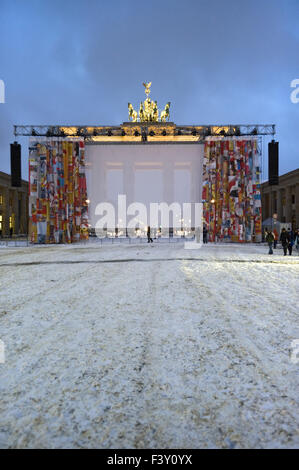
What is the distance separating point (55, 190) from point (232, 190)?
52.7ft

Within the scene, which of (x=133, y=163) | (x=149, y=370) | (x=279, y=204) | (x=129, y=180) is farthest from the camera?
(x=279, y=204)

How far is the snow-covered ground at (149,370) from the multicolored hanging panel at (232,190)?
19.7 meters

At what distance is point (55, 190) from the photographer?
2353 cm

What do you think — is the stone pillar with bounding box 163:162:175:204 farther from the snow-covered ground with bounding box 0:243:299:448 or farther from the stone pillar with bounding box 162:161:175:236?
the snow-covered ground with bounding box 0:243:299:448

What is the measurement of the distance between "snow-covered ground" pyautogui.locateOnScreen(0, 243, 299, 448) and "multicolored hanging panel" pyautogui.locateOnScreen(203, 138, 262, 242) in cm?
1973

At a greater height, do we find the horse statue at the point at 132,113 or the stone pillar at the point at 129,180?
the horse statue at the point at 132,113

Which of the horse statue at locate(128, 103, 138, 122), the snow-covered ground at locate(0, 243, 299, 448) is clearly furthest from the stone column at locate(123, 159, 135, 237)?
the snow-covered ground at locate(0, 243, 299, 448)

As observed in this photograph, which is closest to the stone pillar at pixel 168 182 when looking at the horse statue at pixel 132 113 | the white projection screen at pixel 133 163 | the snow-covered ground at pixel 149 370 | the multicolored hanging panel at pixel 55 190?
the white projection screen at pixel 133 163

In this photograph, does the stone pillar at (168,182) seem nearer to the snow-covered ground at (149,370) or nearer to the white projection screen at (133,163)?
the white projection screen at (133,163)

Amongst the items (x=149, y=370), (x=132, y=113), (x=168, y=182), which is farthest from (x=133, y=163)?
(x=149, y=370)

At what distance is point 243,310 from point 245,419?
264cm

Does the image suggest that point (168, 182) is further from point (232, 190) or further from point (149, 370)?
point (149, 370)

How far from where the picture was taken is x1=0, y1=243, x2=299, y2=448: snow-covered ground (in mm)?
1974

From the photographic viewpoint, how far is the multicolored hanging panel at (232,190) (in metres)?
24.1
